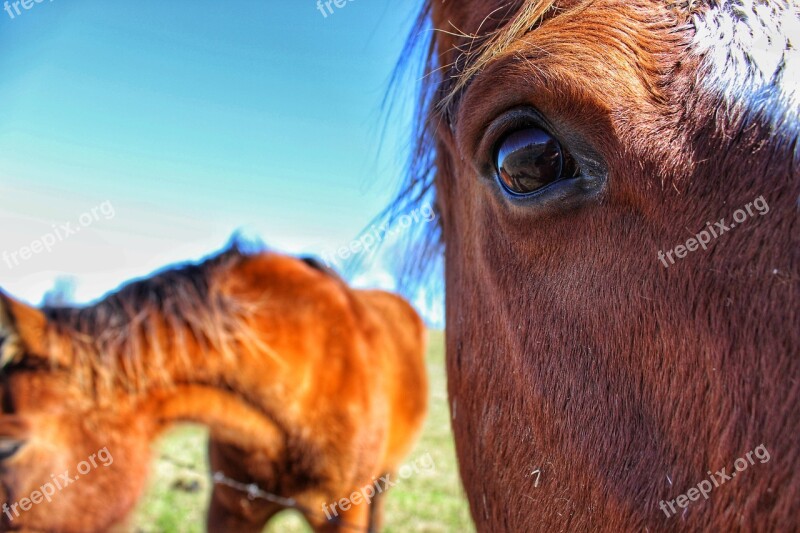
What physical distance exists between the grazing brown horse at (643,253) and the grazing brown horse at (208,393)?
261 centimetres

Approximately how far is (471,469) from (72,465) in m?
2.48

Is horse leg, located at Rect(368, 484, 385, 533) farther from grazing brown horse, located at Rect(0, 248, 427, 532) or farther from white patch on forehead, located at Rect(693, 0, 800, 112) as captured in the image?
white patch on forehead, located at Rect(693, 0, 800, 112)

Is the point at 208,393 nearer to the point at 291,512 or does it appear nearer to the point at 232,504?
the point at 232,504

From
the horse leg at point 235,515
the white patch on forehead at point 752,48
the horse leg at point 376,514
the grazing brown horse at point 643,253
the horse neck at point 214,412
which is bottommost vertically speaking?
the horse leg at point 376,514

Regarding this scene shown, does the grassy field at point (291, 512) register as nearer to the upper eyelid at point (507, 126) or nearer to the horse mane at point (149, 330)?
the horse mane at point (149, 330)

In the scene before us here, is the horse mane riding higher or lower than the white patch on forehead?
lower

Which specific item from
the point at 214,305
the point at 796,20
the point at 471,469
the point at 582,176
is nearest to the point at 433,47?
the point at 582,176

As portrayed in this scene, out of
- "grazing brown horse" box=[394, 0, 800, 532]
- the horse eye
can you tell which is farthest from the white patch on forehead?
the horse eye

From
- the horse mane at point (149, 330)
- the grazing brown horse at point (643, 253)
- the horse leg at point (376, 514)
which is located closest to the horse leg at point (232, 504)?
the horse mane at point (149, 330)

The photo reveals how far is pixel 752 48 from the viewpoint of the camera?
93 cm

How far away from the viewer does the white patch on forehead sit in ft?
2.88

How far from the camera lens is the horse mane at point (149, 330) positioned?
3.15 metres

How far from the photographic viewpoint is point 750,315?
0.81 m

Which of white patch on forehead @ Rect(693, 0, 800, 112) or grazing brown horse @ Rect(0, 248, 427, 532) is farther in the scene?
grazing brown horse @ Rect(0, 248, 427, 532)
